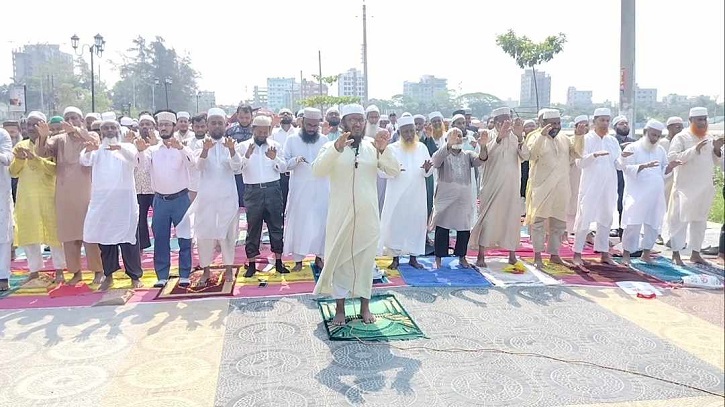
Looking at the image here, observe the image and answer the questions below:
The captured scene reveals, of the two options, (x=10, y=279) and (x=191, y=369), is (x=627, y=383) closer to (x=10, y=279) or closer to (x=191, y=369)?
(x=191, y=369)

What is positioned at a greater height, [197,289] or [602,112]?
[602,112]

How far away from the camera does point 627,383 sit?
10.9 feet

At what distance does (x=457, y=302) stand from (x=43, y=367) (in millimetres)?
3112

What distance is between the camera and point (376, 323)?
435 centimetres

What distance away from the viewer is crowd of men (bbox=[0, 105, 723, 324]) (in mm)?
5316

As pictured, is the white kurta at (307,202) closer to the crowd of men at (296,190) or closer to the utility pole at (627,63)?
the crowd of men at (296,190)

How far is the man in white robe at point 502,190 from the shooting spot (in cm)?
604

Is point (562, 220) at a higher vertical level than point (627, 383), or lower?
higher

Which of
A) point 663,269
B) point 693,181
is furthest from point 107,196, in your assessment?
point 693,181

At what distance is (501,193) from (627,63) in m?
5.52

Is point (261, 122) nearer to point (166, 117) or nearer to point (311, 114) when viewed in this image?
point (311, 114)

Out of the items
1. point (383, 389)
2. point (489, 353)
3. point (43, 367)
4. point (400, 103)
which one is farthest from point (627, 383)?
point (400, 103)

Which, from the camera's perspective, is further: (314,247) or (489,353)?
(314,247)

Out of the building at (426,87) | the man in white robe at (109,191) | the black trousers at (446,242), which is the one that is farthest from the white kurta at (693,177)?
the building at (426,87)
